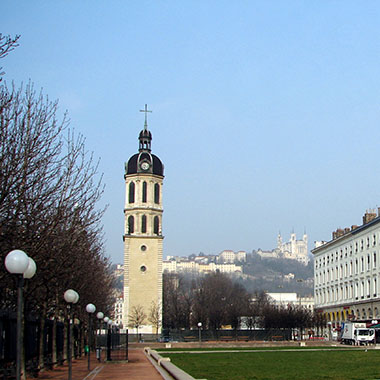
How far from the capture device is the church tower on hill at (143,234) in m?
91.5

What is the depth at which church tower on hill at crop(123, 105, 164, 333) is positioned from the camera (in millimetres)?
91500

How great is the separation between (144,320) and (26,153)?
2874 inches

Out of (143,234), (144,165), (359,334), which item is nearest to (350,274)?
(359,334)

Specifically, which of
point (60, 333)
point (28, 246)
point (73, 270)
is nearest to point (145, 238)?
point (60, 333)

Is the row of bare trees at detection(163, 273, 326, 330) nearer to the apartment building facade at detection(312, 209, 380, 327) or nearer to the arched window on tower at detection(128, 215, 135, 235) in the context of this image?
the apartment building facade at detection(312, 209, 380, 327)

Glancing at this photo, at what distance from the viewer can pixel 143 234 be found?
309 ft

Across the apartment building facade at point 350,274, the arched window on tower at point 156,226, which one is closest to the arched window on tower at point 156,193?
the arched window on tower at point 156,226

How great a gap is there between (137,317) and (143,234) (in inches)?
455

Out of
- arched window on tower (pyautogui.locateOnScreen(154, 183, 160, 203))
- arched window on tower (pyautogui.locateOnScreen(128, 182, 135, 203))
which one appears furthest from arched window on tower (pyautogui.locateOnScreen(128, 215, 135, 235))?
arched window on tower (pyautogui.locateOnScreen(154, 183, 160, 203))

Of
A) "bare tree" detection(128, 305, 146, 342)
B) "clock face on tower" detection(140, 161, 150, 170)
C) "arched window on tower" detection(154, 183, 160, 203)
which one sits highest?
"clock face on tower" detection(140, 161, 150, 170)

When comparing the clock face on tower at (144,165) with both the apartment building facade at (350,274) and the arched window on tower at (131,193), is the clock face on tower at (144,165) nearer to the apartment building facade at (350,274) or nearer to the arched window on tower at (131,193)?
the arched window on tower at (131,193)

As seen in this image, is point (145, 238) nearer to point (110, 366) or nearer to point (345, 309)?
point (345, 309)

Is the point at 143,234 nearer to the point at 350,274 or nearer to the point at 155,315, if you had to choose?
the point at 155,315

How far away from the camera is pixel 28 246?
859 inches
